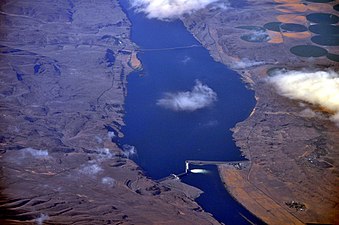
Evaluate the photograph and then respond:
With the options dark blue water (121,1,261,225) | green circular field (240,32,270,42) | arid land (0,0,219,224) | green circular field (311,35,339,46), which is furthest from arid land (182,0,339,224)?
arid land (0,0,219,224)

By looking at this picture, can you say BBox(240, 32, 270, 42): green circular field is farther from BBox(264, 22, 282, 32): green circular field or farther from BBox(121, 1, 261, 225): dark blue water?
BBox(121, 1, 261, 225): dark blue water

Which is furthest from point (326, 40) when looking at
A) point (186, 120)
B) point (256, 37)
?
point (186, 120)

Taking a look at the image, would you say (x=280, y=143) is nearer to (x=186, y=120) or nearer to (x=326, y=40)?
(x=186, y=120)

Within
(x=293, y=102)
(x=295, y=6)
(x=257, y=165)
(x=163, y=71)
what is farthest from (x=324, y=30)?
(x=257, y=165)

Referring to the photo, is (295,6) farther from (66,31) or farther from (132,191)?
(132,191)

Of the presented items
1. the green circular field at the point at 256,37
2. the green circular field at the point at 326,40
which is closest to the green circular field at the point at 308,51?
the green circular field at the point at 326,40

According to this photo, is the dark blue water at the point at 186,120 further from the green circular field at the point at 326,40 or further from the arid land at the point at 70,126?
the green circular field at the point at 326,40
